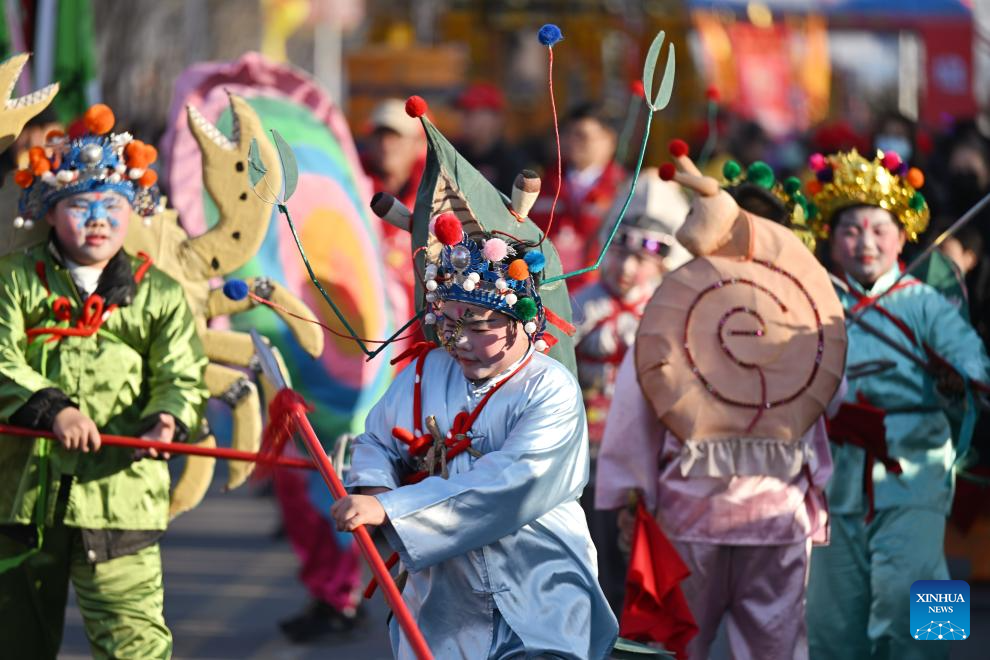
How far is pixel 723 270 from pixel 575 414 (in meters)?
1.26

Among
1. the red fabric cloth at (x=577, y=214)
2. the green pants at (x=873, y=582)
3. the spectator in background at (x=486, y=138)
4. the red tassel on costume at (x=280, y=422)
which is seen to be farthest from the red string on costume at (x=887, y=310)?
the spectator in background at (x=486, y=138)

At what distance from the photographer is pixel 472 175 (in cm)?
478

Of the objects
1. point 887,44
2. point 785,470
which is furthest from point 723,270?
point 887,44

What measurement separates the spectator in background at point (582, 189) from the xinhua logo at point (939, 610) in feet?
10.8

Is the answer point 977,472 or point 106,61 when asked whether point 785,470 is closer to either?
point 977,472

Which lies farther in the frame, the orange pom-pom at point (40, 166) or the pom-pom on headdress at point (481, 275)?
the orange pom-pom at point (40, 166)

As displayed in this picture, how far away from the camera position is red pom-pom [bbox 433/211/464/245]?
14.1ft

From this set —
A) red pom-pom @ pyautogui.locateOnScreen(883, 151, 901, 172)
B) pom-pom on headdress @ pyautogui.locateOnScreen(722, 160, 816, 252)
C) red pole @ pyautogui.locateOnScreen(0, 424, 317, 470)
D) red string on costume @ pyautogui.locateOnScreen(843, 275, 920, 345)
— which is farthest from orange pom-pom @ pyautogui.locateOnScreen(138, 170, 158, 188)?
red pom-pom @ pyautogui.locateOnScreen(883, 151, 901, 172)

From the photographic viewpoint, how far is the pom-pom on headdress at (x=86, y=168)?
219 inches

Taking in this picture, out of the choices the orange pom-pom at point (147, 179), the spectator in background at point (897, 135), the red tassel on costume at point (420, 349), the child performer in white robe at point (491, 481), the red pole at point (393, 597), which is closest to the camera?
the red pole at point (393, 597)

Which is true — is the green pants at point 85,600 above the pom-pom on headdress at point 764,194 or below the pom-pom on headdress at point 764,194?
below

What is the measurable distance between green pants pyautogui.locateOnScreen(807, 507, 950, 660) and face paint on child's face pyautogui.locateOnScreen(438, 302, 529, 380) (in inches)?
82.3

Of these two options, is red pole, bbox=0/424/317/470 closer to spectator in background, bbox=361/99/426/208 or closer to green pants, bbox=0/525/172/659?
green pants, bbox=0/525/172/659

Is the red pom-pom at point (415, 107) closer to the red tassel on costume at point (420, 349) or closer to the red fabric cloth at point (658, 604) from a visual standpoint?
the red tassel on costume at point (420, 349)
